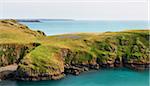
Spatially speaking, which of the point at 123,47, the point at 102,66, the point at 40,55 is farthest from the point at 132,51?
the point at 40,55

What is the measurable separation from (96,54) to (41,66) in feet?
60.9

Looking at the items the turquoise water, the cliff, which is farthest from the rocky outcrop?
the turquoise water

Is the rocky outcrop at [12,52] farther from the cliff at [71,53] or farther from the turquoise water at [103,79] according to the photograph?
the turquoise water at [103,79]

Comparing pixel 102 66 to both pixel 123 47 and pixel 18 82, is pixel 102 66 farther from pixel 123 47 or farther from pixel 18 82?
pixel 18 82

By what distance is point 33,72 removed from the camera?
229 feet

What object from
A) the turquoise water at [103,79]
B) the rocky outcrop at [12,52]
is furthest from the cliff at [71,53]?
the turquoise water at [103,79]

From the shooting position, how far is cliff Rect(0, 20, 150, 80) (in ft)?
235

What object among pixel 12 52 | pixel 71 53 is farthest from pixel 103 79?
pixel 12 52

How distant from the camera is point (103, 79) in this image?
7306 centimetres

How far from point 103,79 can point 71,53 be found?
41.6 ft

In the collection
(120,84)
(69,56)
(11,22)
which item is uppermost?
(11,22)

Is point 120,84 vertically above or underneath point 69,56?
underneath

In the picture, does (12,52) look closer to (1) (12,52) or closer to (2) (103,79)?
(1) (12,52)

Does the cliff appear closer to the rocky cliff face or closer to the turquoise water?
the rocky cliff face
